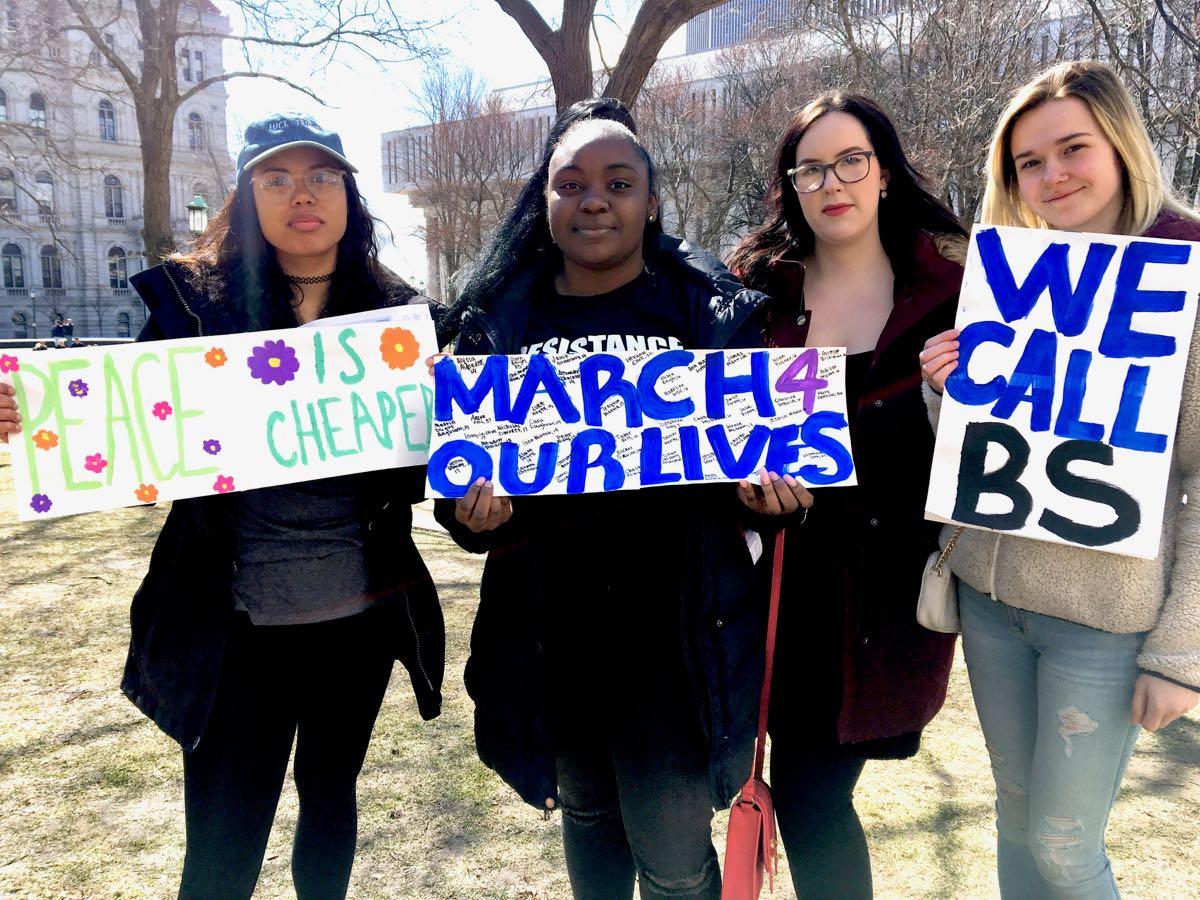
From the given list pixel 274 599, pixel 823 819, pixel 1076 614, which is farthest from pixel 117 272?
pixel 1076 614

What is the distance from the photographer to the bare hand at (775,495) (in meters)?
2.00

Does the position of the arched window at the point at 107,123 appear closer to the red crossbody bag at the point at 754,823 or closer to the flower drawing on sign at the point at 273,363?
the flower drawing on sign at the point at 273,363

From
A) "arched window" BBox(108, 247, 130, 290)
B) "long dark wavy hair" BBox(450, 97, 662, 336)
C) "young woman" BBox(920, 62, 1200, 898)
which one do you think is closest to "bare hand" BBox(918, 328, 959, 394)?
"young woman" BBox(920, 62, 1200, 898)

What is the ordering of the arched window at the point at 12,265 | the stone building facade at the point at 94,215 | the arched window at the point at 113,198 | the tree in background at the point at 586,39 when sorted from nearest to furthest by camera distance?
the tree in background at the point at 586,39, the stone building facade at the point at 94,215, the arched window at the point at 12,265, the arched window at the point at 113,198

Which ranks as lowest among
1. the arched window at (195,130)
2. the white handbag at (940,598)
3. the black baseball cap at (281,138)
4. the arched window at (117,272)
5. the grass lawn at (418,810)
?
the grass lawn at (418,810)

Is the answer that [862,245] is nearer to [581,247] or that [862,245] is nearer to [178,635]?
[581,247]

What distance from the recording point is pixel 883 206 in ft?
7.73

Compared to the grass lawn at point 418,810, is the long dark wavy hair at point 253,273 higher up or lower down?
higher up

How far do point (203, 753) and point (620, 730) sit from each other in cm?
103

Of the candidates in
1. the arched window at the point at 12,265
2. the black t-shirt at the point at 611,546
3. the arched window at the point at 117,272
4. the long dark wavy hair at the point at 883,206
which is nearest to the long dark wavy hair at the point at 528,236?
the black t-shirt at the point at 611,546

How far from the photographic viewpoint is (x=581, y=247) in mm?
2045

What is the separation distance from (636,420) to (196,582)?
3.80 feet

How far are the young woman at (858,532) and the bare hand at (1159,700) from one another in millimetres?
484

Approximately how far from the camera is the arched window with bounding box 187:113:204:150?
179 feet
